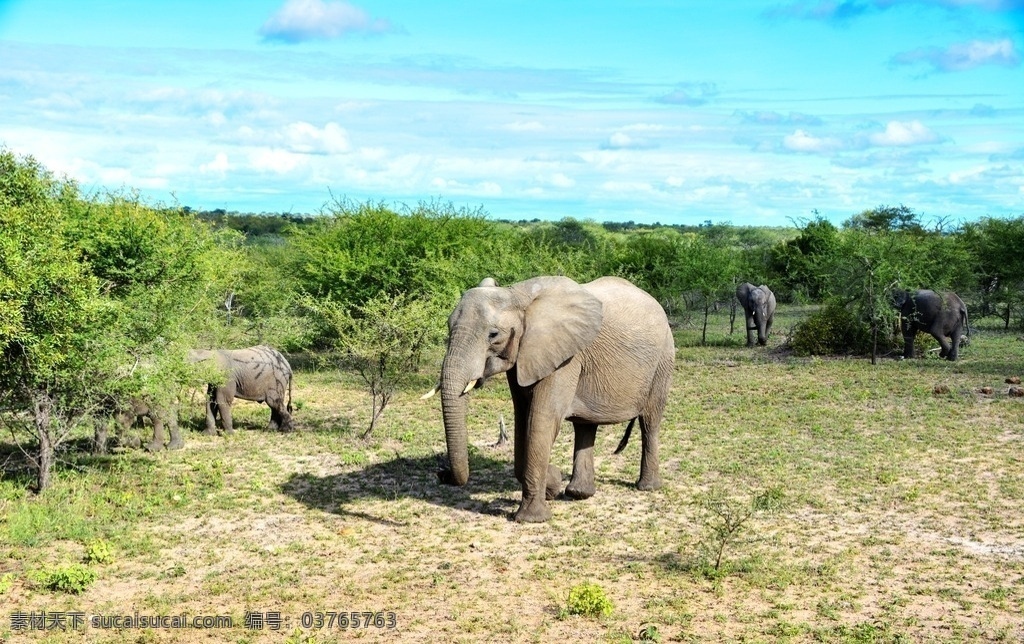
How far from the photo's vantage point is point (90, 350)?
1308 cm

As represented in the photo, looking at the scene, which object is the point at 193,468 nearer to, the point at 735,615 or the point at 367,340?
the point at 367,340

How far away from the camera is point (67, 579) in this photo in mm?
9891

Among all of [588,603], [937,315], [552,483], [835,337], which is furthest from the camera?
[835,337]

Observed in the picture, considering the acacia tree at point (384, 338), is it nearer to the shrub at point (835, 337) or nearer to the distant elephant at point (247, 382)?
the distant elephant at point (247, 382)

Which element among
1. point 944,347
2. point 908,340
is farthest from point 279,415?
point 944,347

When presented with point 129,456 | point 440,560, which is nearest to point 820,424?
point 440,560

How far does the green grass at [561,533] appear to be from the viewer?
30.7ft

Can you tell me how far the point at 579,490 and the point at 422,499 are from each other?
2.27 meters

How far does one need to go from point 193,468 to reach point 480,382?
20.0 ft

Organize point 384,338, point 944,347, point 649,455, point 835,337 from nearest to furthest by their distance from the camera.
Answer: point 649,455
point 384,338
point 944,347
point 835,337

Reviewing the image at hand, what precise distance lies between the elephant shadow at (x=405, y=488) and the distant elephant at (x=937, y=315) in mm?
16868

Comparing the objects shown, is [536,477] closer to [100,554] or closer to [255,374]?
[100,554]

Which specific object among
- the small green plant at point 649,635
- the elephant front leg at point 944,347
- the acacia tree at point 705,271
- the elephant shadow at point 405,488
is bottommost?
the small green plant at point 649,635

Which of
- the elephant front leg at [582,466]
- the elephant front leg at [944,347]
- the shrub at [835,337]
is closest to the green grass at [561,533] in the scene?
the elephant front leg at [582,466]
